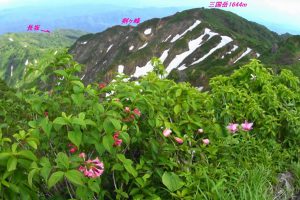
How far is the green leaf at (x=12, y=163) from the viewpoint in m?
4.48

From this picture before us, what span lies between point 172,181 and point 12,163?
7.62 feet

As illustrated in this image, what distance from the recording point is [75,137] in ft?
16.4

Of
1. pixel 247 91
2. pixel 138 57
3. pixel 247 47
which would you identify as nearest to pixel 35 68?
pixel 247 91

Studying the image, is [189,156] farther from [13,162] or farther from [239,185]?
[13,162]

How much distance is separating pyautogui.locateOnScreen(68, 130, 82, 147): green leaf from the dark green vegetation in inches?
0.5

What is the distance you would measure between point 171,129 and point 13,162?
2666 mm

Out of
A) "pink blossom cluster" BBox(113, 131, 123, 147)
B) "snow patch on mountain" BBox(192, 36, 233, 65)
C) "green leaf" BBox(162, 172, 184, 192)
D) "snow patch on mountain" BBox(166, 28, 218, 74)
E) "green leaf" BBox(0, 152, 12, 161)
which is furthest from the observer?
"snow patch on mountain" BBox(166, 28, 218, 74)

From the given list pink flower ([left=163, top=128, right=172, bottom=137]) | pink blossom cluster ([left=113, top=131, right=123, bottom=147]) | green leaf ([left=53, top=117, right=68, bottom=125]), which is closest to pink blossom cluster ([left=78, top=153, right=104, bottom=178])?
pink blossom cluster ([left=113, top=131, right=123, bottom=147])

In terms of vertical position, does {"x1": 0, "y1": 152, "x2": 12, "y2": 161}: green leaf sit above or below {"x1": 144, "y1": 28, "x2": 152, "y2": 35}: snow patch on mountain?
above

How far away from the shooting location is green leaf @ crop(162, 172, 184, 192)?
581cm

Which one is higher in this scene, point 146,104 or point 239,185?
point 146,104

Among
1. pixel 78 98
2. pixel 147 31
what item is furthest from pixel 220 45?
pixel 78 98

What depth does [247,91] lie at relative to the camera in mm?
9133

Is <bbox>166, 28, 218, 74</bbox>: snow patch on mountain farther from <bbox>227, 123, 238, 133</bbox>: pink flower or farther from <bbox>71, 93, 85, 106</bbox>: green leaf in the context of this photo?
<bbox>71, 93, 85, 106</bbox>: green leaf
